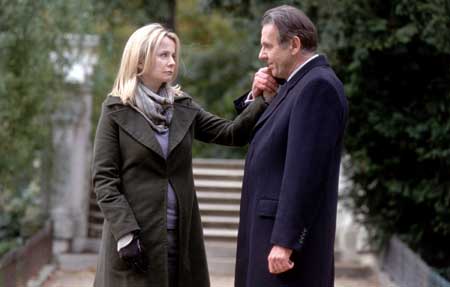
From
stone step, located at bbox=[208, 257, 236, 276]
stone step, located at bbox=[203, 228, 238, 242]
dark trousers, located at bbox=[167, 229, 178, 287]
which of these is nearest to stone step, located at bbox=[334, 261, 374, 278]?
stone step, located at bbox=[208, 257, 236, 276]

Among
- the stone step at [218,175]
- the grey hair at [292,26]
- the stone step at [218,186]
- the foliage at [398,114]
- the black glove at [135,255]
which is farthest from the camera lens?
the stone step at [218,175]

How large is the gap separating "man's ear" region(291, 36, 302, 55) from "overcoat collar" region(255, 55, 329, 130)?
0.08m

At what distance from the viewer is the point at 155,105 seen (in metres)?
4.29

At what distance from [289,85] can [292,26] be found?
266 millimetres

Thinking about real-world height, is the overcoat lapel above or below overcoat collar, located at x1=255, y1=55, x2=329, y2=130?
below

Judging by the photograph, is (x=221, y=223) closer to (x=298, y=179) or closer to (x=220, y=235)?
(x=220, y=235)

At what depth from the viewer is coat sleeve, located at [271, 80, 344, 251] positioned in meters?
3.92

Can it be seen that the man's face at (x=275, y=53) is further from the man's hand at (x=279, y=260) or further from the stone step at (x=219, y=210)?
the stone step at (x=219, y=210)

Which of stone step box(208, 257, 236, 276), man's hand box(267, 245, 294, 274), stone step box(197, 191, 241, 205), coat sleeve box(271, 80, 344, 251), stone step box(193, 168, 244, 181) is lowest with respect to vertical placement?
stone step box(208, 257, 236, 276)

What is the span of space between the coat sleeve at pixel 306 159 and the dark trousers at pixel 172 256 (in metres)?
0.56

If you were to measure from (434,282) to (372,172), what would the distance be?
2.00 metres

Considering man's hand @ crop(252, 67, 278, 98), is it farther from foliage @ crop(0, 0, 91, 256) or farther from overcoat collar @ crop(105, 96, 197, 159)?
foliage @ crop(0, 0, 91, 256)

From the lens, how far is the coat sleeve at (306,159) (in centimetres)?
392

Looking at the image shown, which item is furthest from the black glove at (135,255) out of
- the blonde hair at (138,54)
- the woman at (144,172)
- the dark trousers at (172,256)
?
the blonde hair at (138,54)
